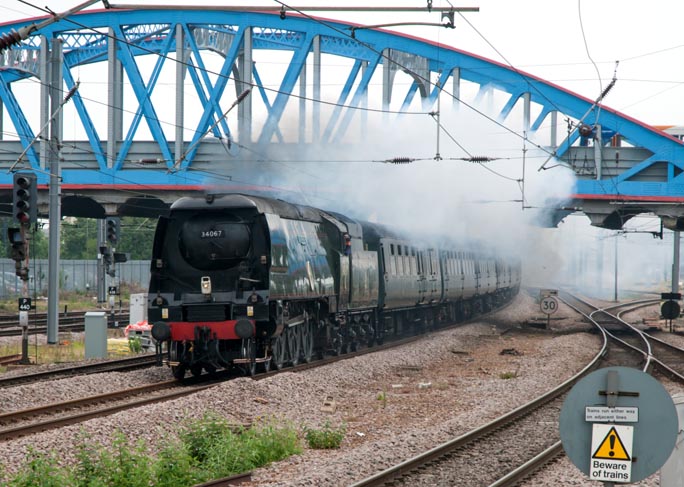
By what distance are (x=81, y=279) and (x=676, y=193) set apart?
4085cm

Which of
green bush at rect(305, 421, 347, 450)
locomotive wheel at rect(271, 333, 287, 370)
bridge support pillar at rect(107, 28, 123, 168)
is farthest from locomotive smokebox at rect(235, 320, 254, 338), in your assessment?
bridge support pillar at rect(107, 28, 123, 168)

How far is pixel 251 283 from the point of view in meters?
16.5

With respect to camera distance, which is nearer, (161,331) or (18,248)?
(161,331)

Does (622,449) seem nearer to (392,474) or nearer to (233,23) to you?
(392,474)

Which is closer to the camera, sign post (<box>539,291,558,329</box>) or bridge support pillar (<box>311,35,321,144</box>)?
sign post (<box>539,291,558,329</box>)

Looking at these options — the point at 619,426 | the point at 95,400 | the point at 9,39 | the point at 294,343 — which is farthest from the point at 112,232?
the point at 619,426

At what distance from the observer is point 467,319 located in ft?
132

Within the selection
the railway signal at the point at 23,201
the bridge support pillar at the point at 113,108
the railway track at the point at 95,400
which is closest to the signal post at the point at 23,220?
the railway signal at the point at 23,201

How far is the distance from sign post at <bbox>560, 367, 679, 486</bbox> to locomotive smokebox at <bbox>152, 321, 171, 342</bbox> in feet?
37.1

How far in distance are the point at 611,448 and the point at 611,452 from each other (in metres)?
0.03

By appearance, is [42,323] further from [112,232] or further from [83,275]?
[83,275]

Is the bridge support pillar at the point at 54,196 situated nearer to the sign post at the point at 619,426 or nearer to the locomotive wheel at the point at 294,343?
the locomotive wheel at the point at 294,343

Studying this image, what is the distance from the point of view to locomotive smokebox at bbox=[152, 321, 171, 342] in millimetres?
16266

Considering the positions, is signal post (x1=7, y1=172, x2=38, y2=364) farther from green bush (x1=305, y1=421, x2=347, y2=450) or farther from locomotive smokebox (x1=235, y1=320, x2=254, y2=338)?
green bush (x1=305, y1=421, x2=347, y2=450)
